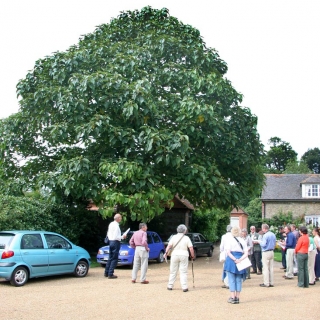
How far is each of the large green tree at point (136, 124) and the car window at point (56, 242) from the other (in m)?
2.74

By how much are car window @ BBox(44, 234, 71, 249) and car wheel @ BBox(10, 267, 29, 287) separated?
1.29 metres

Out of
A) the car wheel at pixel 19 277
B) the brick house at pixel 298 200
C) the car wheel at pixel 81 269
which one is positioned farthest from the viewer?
the brick house at pixel 298 200

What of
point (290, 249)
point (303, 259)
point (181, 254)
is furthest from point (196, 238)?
point (181, 254)

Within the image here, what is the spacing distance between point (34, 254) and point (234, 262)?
5964 millimetres

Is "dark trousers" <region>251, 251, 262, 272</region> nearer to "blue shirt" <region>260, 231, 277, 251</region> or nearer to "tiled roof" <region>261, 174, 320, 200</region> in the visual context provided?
"blue shirt" <region>260, 231, 277, 251</region>

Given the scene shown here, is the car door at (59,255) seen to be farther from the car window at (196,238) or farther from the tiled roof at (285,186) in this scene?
the tiled roof at (285,186)

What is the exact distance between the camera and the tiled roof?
43.2 metres

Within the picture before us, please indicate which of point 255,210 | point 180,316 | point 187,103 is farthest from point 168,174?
point 255,210

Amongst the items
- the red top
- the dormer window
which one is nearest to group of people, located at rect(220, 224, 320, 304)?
the red top

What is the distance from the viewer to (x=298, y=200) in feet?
140

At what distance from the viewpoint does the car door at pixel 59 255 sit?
13.5 metres

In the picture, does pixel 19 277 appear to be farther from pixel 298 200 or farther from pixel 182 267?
pixel 298 200

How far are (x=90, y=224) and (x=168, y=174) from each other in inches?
270

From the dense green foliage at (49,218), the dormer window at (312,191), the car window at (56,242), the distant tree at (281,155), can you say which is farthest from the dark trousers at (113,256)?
the distant tree at (281,155)
